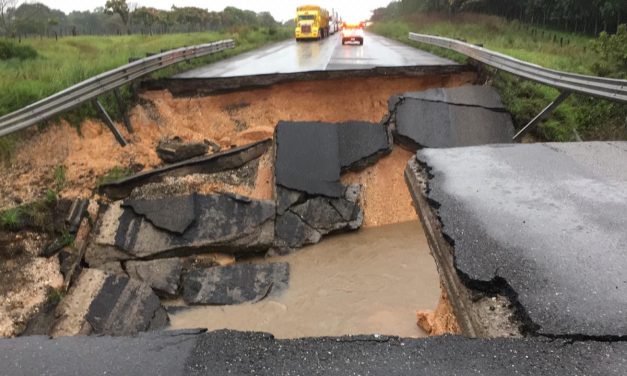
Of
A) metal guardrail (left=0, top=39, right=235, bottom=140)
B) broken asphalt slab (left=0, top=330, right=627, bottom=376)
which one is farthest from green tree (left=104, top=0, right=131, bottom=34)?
broken asphalt slab (left=0, top=330, right=627, bottom=376)

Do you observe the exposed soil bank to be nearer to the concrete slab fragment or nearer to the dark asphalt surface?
the concrete slab fragment

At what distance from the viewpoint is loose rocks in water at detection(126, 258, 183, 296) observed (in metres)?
6.82

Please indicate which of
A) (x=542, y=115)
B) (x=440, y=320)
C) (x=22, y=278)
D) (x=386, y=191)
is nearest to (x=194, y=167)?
(x=22, y=278)

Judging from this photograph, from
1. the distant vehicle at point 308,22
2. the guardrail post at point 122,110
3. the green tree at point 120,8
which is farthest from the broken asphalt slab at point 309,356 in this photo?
the green tree at point 120,8

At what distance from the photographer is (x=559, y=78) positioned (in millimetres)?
7250

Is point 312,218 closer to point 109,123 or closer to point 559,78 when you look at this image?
point 109,123

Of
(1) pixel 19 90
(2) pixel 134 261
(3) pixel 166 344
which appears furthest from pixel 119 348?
(1) pixel 19 90

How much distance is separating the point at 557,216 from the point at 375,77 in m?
7.72

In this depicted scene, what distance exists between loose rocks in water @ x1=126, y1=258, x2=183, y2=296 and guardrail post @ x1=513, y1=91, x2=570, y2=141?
632cm

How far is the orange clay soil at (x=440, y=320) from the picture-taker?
447 centimetres

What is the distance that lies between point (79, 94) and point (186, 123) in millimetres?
2263

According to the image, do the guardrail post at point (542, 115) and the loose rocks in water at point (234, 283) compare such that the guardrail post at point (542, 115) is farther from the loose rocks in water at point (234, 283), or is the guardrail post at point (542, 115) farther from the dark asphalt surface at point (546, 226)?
the loose rocks in water at point (234, 283)

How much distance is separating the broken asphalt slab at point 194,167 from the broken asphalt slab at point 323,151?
59 cm

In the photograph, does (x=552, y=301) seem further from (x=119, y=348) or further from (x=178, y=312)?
(x=178, y=312)
